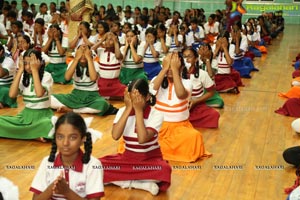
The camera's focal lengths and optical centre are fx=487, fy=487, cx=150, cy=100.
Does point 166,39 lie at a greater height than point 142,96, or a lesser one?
lesser

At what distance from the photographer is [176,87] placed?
3.59m

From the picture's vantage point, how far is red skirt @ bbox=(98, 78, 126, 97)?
5535mm

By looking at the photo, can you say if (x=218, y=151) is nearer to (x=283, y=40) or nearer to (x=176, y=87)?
(x=176, y=87)

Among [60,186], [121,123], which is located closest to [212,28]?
[121,123]

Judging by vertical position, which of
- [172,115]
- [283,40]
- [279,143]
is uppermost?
[172,115]

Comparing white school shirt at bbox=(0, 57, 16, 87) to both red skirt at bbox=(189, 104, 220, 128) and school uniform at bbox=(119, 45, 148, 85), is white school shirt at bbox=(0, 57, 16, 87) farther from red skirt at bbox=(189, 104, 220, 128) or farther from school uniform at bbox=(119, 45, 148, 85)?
red skirt at bbox=(189, 104, 220, 128)

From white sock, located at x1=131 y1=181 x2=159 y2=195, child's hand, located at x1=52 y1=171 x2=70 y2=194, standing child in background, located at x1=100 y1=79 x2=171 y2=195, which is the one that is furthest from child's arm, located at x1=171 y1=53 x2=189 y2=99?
child's hand, located at x1=52 y1=171 x2=70 y2=194

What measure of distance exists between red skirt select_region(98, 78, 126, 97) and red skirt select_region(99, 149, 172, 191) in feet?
7.96

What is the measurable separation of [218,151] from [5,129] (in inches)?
68.9

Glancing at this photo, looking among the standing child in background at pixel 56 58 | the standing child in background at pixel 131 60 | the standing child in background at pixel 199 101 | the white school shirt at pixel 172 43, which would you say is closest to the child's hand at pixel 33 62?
the standing child in background at pixel 199 101

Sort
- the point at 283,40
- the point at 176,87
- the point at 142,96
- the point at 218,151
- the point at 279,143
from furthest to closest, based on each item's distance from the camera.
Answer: the point at 283,40, the point at 279,143, the point at 218,151, the point at 176,87, the point at 142,96

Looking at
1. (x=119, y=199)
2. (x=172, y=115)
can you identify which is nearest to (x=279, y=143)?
(x=172, y=115)

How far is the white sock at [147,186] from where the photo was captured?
3.07m

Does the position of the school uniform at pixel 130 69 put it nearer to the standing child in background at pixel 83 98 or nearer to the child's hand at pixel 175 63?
the standing child in background at pixel 83 98
